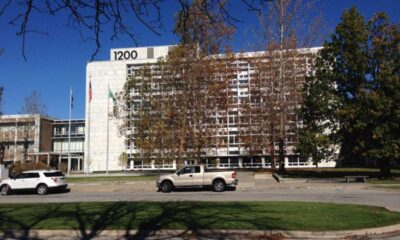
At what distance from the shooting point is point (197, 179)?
29.5 metres

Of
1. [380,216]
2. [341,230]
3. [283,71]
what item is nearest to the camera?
[341,230]

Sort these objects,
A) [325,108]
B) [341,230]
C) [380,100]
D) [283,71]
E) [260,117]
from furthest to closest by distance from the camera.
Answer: [260,117] → [283,71] → [325,108] → [380,100] → [341,230]

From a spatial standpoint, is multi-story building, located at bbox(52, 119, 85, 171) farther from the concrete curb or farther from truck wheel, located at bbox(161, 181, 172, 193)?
the concrete curb

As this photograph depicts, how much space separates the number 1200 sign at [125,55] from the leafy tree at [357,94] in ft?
200

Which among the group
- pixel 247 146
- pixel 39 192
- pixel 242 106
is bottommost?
pixel 39 192

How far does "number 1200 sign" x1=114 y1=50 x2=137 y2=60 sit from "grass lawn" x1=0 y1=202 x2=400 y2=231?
81712 mm

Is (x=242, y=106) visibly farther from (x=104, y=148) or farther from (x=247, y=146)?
(x=104, y=148)

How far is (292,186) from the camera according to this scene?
30.8 m

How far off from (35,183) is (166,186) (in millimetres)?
8999

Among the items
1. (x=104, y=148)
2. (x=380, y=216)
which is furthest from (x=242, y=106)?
(x=104, y=148)

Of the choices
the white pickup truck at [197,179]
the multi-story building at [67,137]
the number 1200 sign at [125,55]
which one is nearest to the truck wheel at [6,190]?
the white pickup truck at [197,179]

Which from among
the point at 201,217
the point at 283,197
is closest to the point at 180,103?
the point at 283,197

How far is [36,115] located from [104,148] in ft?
87.2

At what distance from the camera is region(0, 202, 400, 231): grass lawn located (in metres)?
12.1
